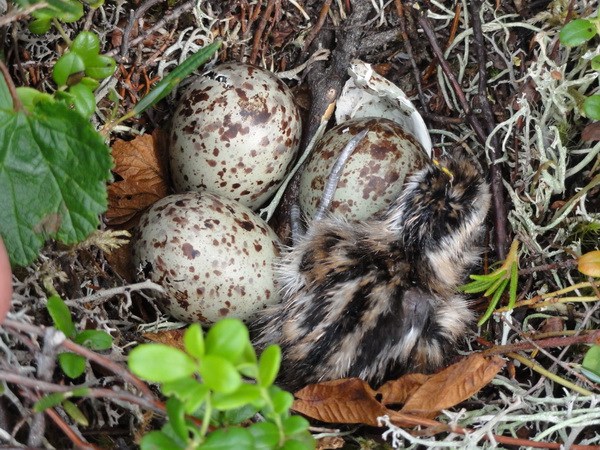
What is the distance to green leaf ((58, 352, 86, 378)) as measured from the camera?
1.28 metres

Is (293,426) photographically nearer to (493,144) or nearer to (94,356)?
(94,356)

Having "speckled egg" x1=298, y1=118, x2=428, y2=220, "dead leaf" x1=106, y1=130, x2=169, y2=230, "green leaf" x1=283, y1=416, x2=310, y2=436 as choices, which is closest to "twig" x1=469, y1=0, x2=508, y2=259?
"speckled egg" x1=298, y1=118, x2=428, y2=220

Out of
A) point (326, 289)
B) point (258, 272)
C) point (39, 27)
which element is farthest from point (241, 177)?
point (39, 27)

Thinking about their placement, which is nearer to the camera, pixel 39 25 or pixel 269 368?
pixel 269 368

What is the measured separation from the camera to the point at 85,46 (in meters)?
1.58

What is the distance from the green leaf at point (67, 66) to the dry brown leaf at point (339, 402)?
88cm

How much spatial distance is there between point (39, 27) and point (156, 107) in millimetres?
541

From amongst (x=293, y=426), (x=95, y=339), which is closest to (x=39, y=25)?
(x=95, y=339)

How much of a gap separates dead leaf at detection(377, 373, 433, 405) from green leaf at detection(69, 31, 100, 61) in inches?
39.4

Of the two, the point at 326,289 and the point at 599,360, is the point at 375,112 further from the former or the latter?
the point at 599,360

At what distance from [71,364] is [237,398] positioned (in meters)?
0.48

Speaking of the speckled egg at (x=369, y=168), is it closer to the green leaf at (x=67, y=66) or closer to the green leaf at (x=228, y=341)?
the green leaf at (x=67, y=66)

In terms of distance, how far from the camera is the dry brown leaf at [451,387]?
1595 millimetres

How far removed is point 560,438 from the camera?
1684 millimetres
